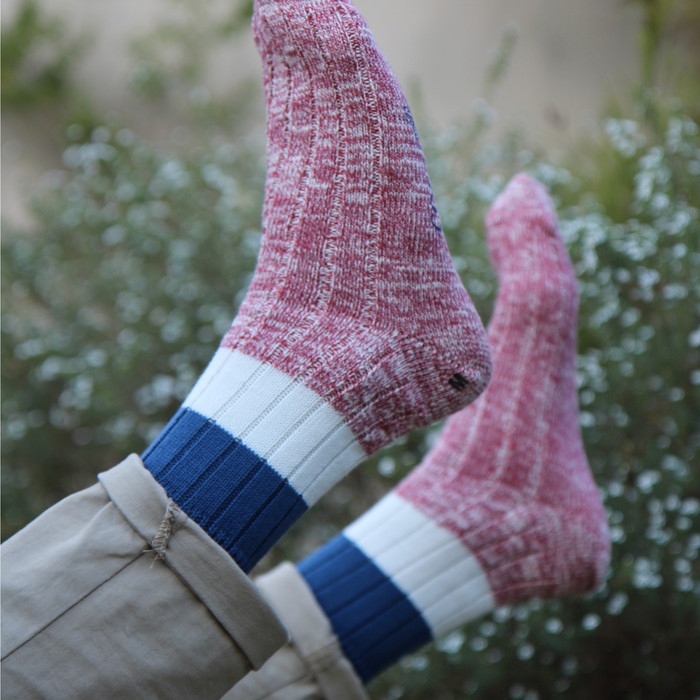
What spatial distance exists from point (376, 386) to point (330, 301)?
90mm

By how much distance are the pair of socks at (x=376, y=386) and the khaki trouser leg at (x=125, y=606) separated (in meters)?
0.03

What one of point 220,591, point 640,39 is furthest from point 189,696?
point 640,39

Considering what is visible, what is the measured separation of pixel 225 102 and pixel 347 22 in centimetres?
248

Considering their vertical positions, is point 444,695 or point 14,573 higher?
point 14,573

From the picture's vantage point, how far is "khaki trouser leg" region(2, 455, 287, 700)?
0.42 meters

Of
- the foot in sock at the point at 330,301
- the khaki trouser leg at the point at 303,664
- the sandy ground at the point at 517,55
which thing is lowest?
the khaki trouser leg at the point at 303,664

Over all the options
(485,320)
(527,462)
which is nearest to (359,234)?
(527,462)

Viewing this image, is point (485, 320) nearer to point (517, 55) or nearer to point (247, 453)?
point (247, 453)

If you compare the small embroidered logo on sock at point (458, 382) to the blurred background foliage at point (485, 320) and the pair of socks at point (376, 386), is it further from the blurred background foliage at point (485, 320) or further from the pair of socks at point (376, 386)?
the blurred background foliage at point (485, 320)

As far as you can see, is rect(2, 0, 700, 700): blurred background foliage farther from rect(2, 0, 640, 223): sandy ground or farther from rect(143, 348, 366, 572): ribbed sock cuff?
rect(2, 0, 640, 223): sandy ground

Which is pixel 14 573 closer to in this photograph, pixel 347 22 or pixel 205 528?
pixel 205 528

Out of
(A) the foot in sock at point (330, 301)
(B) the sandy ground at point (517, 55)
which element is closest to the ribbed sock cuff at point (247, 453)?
(A) the foot in sock at point (330, 301)

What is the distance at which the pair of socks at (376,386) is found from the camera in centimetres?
52

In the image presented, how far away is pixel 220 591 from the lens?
459 millimetres
